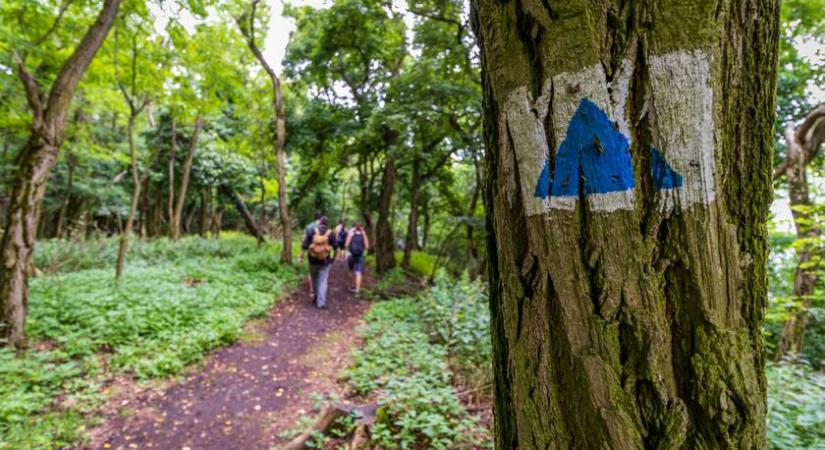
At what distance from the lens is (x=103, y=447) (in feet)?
12.1

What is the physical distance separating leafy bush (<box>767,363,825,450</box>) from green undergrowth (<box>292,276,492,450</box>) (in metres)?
1.85

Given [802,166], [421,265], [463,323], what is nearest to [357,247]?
[463,323]

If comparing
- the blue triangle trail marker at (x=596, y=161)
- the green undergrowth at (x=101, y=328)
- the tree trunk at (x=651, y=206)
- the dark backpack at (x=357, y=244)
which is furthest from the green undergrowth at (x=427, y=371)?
the blue triangle trail marker at (x=596, y=161)

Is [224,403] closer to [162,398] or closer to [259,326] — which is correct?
[162,398]

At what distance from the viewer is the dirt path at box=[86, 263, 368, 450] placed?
397cm

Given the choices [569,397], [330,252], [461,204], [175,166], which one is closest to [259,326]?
[330,252]

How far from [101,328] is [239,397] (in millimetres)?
2332

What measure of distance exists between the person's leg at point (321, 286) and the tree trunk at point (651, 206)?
7.96 meters

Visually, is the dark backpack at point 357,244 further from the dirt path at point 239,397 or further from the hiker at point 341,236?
the dirt path at point 239,397

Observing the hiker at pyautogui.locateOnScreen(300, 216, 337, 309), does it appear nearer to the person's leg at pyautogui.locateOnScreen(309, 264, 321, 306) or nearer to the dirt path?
the person's leg at pyautogui.locateOnScreen(309, 264, 321, 306)

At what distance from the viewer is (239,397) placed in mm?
4840

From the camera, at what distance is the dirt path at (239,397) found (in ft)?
13.0

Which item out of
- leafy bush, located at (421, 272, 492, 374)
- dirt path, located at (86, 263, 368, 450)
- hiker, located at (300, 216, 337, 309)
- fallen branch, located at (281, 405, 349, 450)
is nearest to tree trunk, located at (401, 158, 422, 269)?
hiker, located at (300, 216, 337, 309)

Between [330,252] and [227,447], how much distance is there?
5.05 metres
